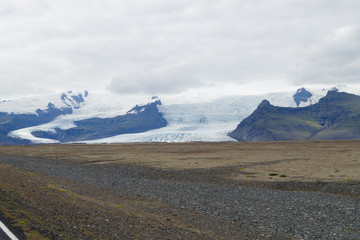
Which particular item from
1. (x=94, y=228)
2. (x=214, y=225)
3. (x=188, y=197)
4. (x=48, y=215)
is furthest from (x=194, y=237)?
(x=188, y=197)

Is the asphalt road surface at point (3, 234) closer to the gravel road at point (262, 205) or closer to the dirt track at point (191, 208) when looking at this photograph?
the dirt track at point (191, 208)

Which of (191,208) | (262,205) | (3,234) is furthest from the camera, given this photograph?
(262,205)

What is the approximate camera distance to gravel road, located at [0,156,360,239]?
20.9m

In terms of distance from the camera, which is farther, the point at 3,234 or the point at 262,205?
the point at 262,205

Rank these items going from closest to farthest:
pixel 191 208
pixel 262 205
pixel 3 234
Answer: pixel 3 234 → pixel 191 208 → pixel 262 205

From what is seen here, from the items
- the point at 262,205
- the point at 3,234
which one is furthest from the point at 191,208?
the point at 3,234

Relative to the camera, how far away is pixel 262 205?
90.0ft

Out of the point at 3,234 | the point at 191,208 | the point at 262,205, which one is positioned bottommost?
the point at 262,205

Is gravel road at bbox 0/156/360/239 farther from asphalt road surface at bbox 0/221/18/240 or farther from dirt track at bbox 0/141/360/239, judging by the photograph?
asphalt road surface at bbox 0/221/18/240

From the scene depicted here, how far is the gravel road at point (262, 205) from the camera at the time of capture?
2085 cm

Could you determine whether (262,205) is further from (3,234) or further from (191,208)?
(3,234)

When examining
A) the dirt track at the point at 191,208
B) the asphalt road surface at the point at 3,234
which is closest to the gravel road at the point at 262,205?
the dirt track at the point at 191,208

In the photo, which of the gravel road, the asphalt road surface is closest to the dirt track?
the gravel road

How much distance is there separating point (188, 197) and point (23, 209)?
15.3m
